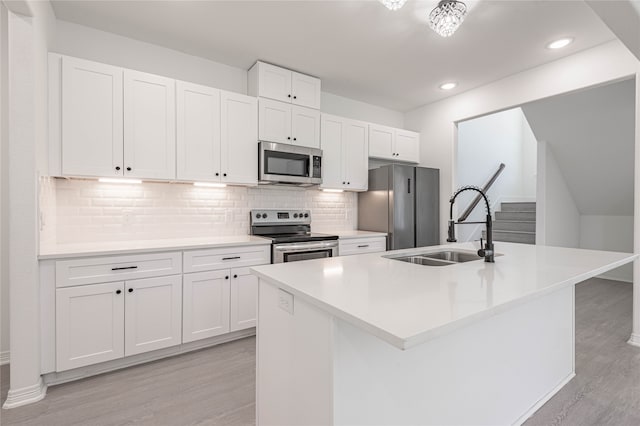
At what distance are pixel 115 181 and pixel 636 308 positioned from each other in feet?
15.5

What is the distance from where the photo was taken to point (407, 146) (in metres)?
4.46

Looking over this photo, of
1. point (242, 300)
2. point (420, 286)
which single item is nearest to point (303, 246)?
point (242, 300)

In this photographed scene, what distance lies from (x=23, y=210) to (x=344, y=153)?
299 centimetres

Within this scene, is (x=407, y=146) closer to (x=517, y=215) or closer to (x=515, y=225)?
(x=515, y=225)

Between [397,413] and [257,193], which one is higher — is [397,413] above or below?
below

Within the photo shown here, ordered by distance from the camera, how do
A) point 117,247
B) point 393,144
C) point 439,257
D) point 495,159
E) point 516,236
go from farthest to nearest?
1. point 495,159
2. point 516,236
3. point 393,144
4. point 117,247
5. point 439,257

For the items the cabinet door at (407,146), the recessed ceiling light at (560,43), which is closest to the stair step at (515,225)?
the cabinet door at (407,146)

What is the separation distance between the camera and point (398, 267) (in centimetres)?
161

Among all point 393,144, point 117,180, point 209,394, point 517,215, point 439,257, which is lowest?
point 209,394

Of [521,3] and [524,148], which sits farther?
[524,148]

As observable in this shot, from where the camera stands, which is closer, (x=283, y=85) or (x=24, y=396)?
(x=24, y=396)

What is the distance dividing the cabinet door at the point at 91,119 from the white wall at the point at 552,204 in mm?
5675

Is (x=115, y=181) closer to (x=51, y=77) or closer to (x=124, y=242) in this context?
(x=124, y=242)

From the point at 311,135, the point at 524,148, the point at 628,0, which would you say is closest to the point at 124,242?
the point at 311,135
